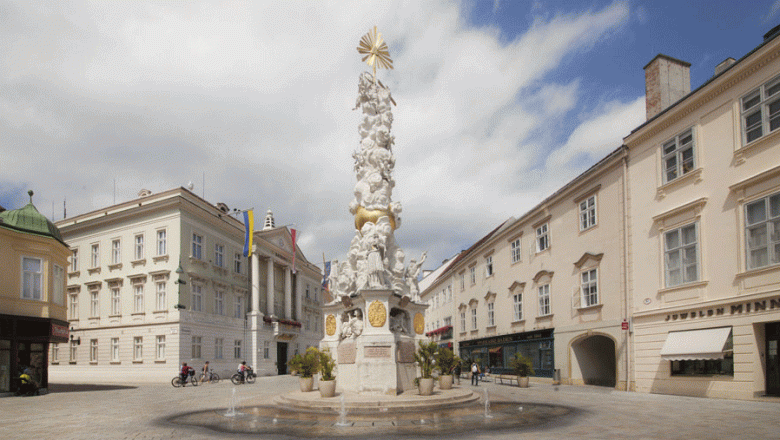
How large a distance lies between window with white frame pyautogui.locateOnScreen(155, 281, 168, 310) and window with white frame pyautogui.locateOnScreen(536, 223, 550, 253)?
79.0 ft

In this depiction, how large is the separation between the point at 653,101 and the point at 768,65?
7.59 metres

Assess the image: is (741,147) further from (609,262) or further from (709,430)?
(709,430)

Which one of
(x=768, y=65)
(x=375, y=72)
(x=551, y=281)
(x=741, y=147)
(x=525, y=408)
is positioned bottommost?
(x=525, y=408)

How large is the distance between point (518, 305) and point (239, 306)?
880 inches

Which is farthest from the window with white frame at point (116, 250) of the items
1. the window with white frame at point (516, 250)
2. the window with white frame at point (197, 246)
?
the window with white frame at point (516, 250)

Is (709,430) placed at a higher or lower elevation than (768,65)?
lower

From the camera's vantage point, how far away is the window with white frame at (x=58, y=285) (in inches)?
1070

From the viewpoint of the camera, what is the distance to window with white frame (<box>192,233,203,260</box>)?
39.6m

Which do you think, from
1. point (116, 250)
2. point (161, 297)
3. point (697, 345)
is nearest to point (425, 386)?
point (697, 345)

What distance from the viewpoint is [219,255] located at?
1703 inches

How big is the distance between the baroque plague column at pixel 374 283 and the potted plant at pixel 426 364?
50cm

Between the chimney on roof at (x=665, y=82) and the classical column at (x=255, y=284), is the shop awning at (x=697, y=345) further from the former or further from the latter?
the classical column at (x=255, y=284)

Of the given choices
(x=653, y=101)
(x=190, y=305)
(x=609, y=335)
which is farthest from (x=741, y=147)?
(x=190, y=305)

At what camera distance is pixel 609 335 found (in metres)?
24.6
